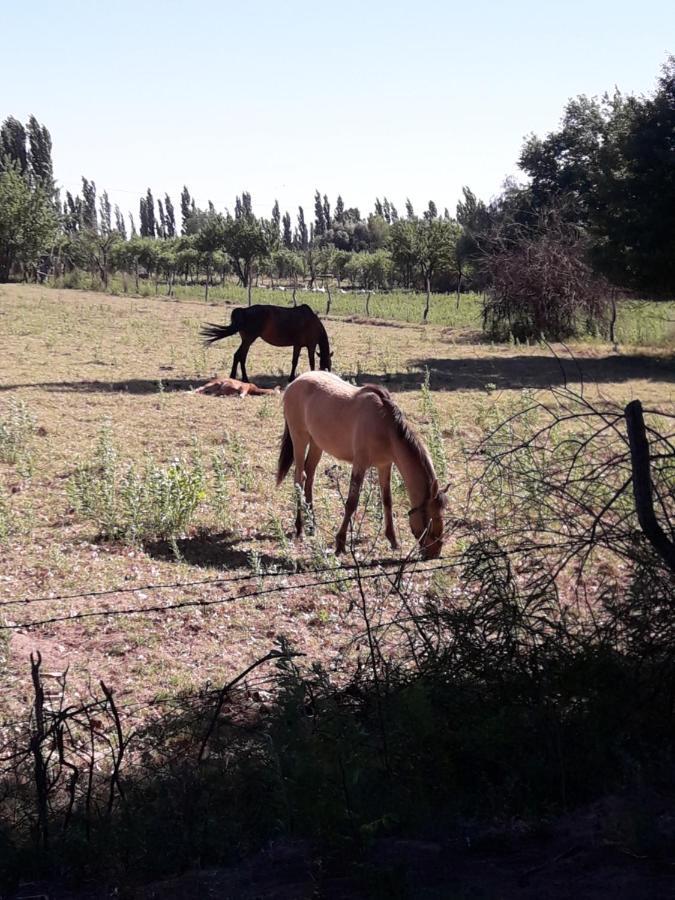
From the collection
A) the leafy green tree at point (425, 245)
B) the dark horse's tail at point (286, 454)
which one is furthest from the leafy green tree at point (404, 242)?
the dark horse's tail at point (286, 454)

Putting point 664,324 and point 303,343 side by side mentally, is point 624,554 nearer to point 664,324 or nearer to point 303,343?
point 303,343

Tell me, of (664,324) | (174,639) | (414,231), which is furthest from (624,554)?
(414,231)

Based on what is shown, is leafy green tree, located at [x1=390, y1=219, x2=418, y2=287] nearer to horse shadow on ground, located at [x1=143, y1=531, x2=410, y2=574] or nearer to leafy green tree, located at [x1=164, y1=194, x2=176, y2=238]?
horse shadow on ground, located at [x1=143, y1=531, x2=410, y2=574]

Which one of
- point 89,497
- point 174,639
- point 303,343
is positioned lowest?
point 174,639

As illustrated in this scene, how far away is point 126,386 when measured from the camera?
1728cm

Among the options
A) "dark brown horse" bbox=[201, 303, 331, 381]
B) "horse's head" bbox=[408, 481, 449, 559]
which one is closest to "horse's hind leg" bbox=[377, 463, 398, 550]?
"horse's head" bbox=[408, 481, 449, 559]

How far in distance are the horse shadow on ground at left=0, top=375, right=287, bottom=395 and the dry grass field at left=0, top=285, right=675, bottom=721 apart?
0.21 feet

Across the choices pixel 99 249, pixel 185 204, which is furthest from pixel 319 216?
pixel 99 249

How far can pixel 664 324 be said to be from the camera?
30594 millimetres

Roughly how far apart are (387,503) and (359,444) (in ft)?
2.03

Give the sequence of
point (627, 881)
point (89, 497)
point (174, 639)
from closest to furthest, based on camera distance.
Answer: point (627, 881) < point (174, 639) < point (89, 497)

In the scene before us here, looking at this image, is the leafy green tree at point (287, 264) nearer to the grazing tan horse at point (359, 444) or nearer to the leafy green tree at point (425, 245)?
the leafy green tree at point (425, 245)

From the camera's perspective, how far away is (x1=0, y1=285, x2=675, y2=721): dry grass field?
5879mm

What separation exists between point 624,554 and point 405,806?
1.69m
